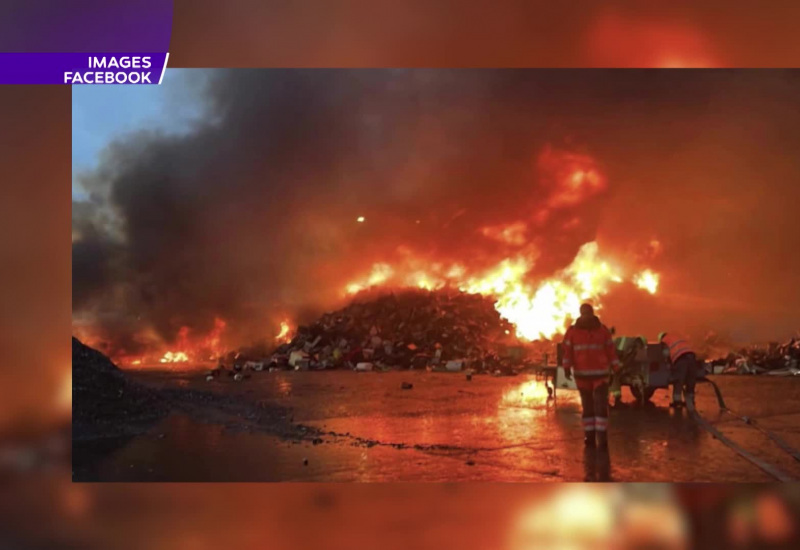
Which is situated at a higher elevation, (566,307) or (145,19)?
(145,19)

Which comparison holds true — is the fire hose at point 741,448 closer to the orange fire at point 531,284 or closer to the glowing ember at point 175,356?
the orange fire at point 531,284

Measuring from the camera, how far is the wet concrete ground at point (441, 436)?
16.8ft

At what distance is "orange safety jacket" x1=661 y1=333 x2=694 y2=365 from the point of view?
531 centimetres

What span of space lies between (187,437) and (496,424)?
2.40m

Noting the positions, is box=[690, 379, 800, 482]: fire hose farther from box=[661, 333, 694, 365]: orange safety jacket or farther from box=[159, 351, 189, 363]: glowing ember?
box=[159, 351, 189, 363]: glowing ember

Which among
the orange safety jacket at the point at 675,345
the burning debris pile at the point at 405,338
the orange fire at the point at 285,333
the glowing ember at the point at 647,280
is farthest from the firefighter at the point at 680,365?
the orange fire at the point at 285,333

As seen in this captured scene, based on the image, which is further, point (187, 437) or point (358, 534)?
point (187, 437)

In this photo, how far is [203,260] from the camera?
545cm

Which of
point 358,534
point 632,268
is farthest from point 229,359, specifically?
point 632,268

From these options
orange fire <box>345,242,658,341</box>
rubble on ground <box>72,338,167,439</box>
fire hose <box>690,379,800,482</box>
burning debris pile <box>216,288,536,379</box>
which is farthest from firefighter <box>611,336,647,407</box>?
rubble on ground <box>72,338,167,439</box>

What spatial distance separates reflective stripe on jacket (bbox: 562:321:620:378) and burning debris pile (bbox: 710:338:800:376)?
0.79m

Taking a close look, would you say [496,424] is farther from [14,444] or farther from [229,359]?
[14,444]

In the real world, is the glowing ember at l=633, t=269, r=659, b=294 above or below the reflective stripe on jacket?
above

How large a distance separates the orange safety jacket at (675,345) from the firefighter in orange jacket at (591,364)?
0.41 meters
